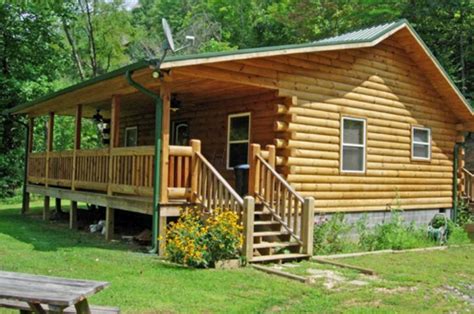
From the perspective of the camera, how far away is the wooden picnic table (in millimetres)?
3859

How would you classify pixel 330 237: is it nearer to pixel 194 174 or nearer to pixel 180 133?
pixel 194 174

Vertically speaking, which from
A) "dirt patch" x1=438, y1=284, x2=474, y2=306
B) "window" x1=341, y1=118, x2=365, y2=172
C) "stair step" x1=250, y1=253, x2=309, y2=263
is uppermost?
"window" x1=341, y1=118, x2=365, y2=172

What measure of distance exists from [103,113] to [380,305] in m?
13.6

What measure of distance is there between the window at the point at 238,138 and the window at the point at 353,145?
7.34 ft

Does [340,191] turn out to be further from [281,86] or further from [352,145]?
[281,86]

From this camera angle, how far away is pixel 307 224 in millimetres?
9234

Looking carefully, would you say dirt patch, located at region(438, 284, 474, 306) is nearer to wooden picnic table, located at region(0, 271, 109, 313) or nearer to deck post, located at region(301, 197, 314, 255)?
deck post, located at region(301, 197, 314, 255)

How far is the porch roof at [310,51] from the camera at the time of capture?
9.11 metres

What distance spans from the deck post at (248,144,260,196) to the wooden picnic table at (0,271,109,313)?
5720 mm

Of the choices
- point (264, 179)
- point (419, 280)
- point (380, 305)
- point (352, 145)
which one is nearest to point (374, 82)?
point (352, 145)

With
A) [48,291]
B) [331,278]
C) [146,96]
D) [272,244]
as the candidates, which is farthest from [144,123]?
[48,291]

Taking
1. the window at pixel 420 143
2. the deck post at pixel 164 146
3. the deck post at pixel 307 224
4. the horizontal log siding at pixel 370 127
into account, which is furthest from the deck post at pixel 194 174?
the window at pixel 420 143

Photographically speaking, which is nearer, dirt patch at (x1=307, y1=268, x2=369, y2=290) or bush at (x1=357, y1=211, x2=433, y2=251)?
dirt patch at (x1=307, y1=268, x2=369, y2=290)

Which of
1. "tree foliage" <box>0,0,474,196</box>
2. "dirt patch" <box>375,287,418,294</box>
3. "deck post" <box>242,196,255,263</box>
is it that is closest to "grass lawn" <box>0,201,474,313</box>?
"dirt patch" <box>375,287,418,294</box>
